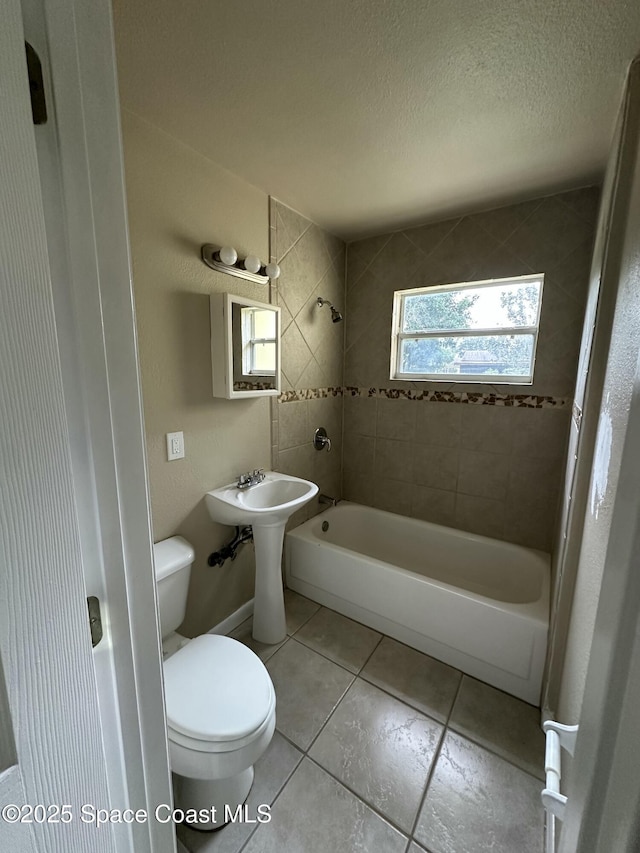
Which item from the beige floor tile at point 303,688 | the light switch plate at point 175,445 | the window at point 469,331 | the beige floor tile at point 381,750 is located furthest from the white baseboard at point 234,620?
the window at point 469,331

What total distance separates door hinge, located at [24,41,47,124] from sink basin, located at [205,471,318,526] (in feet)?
4.64

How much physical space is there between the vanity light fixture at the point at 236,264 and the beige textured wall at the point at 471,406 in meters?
0.96

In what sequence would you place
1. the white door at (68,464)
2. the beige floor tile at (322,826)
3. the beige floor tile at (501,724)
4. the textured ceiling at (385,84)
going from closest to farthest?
1. the white door at (68,464)
2. the textured ceiling at (385,84)
3. the beige floor tile at (322,826)
4. the beige floor tile at (501,724)

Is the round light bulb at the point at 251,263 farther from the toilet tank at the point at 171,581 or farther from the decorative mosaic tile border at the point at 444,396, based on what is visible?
the toilet tank at the point at 171,581

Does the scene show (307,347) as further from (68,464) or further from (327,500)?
(68,464)

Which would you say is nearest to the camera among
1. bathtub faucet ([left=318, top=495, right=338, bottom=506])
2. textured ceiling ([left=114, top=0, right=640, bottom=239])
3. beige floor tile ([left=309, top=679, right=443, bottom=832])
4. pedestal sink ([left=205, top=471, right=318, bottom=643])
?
textured ceiling ([left=114, top=0, right=640, bottom=239])

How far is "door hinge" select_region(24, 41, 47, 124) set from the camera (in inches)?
15.5

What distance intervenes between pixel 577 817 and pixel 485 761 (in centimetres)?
125

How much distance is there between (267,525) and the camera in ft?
5.72

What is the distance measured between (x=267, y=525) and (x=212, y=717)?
804 millimetres

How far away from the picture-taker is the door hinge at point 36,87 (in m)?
0.39

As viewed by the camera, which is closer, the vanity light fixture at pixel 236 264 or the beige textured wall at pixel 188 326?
the beige textured wall at pixel 188 326

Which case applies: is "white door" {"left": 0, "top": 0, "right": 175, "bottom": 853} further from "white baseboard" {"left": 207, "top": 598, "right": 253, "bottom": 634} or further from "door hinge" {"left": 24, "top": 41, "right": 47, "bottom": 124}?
"white baseboard" {"left": 207, "top": 598, "right": 253, "bottom": 634}

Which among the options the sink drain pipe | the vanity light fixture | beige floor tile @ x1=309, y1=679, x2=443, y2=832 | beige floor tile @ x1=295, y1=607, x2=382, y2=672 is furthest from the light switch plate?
beige floor tile @ x1=309, y1=679, x2=443, y2=832
